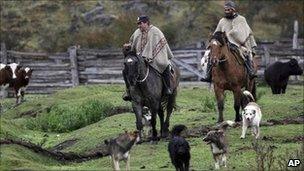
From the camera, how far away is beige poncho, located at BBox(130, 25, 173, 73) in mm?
16188

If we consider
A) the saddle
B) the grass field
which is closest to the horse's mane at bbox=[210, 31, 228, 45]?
the saddle

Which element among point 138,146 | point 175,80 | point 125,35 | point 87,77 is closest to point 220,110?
point 175,80

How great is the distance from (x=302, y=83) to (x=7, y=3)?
84.6ft

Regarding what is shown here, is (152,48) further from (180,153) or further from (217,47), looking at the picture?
(180,153)

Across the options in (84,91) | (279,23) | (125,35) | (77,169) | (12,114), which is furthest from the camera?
(279,23)

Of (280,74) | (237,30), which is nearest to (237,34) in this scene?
(237,30)

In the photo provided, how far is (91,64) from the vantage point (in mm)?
34969

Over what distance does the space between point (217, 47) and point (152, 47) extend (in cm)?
167

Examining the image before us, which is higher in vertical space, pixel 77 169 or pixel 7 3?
pixel 7 3

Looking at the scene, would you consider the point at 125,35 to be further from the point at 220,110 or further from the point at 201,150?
the point at 201,150

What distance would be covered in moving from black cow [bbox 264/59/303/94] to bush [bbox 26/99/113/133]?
294 inches

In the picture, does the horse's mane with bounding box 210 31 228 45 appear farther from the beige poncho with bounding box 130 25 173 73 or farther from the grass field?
the grass field

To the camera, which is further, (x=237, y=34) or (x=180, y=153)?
(x=237, y=34)

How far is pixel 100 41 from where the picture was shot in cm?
4397
